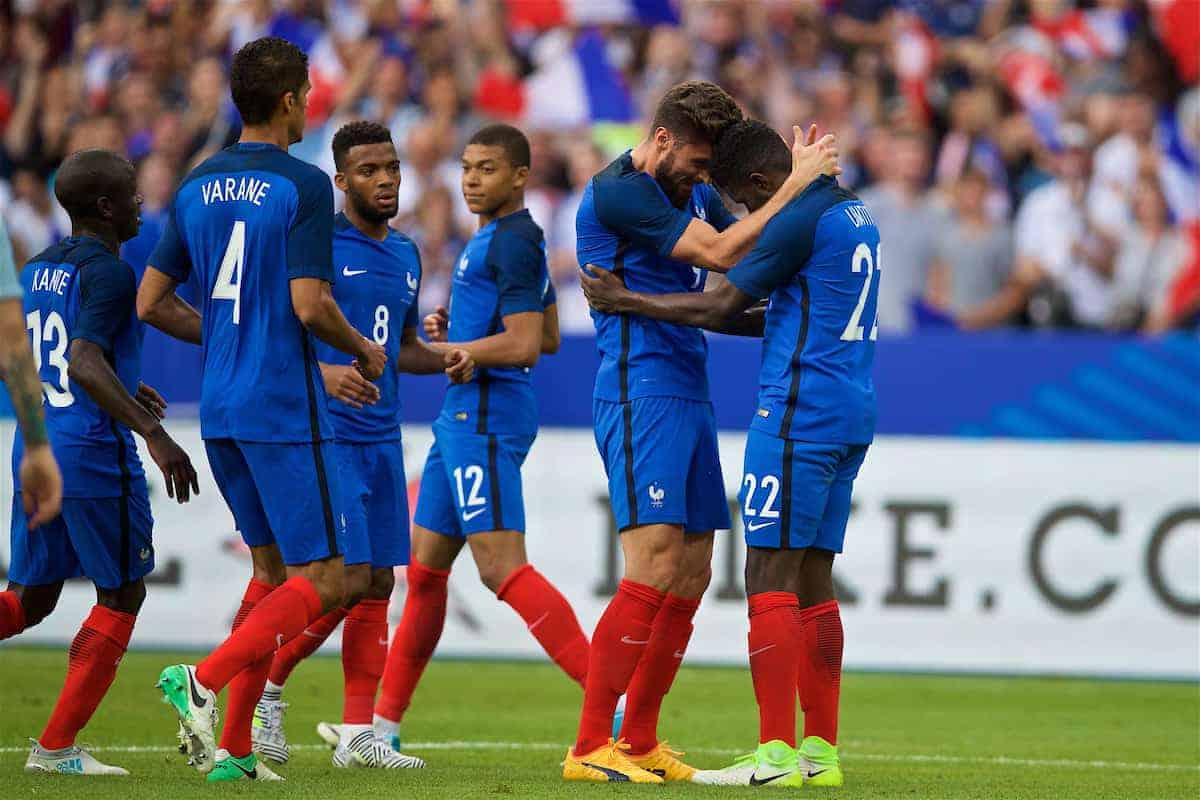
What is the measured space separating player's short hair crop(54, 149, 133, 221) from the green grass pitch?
2.17 m

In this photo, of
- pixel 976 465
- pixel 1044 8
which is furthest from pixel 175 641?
pixel 1044 8

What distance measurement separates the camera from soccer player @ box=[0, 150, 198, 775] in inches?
272

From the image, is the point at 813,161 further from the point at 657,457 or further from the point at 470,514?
the point at 470,514

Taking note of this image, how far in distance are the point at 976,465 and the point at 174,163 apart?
24.5ft

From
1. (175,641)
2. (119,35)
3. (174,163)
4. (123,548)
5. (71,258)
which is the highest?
(119,35)

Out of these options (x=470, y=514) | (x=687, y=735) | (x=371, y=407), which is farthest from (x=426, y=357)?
(x=687, y=735)

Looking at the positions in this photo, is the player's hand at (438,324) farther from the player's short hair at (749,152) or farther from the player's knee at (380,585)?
the player's short hair at (749,152)

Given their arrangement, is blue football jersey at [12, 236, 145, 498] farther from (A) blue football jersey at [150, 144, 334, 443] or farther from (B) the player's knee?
(B) the player's knee

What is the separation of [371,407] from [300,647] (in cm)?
105

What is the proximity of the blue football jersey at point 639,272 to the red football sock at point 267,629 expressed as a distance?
4.89 ft

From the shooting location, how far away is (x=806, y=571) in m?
6.96

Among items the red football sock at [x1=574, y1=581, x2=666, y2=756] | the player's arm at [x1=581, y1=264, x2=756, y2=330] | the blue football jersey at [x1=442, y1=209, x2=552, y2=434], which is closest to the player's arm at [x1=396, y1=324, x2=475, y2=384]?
the blue football jersey at [x1=442, y1=209, x2=552, y2=434]

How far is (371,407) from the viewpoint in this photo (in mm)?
7738

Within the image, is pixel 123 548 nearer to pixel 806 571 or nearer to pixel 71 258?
pixel 71 258
